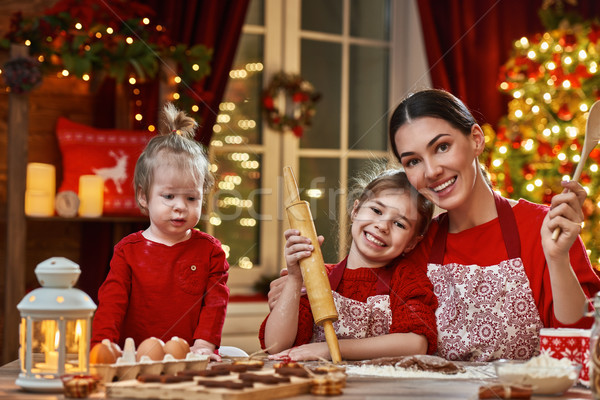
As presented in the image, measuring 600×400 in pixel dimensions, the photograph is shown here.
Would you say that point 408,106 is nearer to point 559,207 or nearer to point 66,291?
point 559,207

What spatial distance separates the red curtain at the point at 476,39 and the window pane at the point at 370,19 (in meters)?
0.28

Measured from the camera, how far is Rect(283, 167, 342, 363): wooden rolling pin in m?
1.41

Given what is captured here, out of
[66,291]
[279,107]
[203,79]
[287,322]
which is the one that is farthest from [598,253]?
[66,291]

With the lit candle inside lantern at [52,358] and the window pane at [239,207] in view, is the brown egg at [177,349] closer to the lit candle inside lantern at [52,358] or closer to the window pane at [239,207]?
the lit candle inside lantern at [52,358]

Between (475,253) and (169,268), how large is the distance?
2.31 feet

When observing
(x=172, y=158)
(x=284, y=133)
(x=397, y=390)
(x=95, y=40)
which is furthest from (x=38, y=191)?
(x=397, y=390)

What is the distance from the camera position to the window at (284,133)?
395 centimetres

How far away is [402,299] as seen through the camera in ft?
5.25

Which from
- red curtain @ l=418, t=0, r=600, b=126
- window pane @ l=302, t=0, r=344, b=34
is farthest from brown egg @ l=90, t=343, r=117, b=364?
red curtain @ l=418, t=0, r=600, b=126

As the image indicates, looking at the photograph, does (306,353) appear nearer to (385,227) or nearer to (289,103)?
(385,227)

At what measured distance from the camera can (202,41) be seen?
3621 millimetres

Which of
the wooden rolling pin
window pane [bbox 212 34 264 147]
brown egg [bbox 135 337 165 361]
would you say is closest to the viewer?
brown egg [bbox 135 337 165 361]

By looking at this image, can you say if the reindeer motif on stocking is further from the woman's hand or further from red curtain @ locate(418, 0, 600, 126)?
the woman's hand

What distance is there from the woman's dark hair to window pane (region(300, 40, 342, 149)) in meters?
2.41
